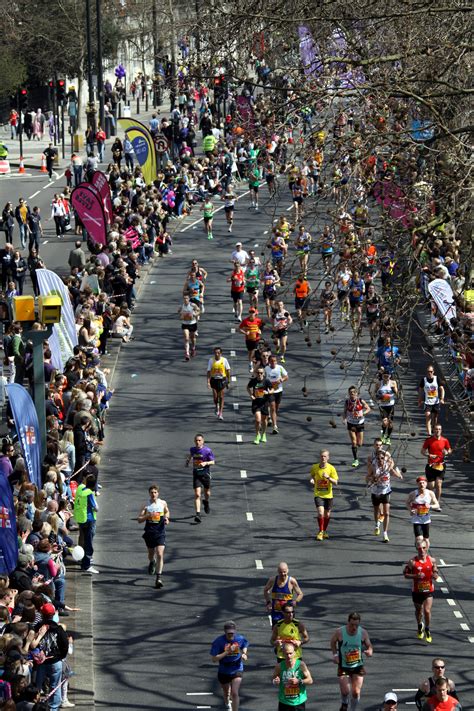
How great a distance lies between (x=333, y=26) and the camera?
17.9 metres

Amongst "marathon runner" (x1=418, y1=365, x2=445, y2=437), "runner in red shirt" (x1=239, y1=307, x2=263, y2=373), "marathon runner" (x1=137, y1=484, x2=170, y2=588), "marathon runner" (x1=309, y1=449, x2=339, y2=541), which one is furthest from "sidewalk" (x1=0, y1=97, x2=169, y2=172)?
"marathon runner" (x1=137, y1=484, x2=170, y2=588)

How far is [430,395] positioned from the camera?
28594mm

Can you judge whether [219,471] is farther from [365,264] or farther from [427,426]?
[365,264]

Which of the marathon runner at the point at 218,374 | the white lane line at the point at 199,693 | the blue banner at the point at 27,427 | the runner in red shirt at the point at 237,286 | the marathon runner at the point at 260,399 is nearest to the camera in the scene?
the white lane line at the point at 199,693

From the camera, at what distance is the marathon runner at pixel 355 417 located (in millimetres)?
26906

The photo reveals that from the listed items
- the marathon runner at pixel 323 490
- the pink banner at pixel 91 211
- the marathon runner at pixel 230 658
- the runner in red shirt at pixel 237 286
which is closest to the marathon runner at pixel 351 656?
the marathon runner at pixel 230 658

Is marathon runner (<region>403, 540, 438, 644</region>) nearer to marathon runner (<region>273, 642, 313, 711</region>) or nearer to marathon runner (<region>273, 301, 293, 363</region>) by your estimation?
marathon runner (<region>273, 642, 313, 711</region>)

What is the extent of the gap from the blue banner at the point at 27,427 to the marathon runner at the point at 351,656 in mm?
5808

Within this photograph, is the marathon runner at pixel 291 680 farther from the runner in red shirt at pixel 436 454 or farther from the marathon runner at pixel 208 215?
the marathon runner at pixel 208 215

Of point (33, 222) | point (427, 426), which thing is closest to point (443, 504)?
point (427, 426)

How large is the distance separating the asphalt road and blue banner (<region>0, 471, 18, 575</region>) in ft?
5.07

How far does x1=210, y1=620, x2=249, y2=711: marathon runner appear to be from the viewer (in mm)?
18531

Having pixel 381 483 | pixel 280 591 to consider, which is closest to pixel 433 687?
pixel 280 591

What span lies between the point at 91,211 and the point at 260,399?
38.8 ft
